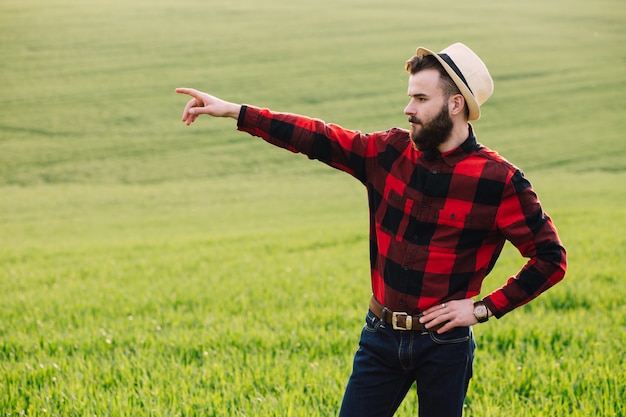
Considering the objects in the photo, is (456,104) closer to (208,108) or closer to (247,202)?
(208,108)

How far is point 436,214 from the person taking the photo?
9.23 ft

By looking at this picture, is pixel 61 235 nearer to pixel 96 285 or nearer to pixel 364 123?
pixel 96 285

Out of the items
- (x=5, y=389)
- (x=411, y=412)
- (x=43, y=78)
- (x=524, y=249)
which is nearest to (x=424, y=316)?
(x=524, y=249)

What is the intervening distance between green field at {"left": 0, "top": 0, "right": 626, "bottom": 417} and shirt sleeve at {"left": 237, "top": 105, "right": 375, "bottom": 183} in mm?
1575

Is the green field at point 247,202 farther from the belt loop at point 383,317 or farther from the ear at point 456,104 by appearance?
the ear at point 456,104

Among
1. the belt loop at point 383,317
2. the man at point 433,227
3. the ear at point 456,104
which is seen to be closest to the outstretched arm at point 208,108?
the man at point 433,227

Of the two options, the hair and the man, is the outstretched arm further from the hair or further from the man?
the hair

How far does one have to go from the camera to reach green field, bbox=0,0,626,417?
14.6ft

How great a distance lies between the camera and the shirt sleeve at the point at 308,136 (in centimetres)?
296

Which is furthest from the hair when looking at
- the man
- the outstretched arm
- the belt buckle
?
the belt buckle

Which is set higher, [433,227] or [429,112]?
[429,112]

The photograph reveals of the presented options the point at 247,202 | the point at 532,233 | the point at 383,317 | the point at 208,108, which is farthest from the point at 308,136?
the point at 247,202

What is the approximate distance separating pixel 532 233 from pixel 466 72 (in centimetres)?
69

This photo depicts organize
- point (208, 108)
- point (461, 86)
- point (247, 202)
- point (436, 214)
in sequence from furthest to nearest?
point (247, 202) → point (208, 108) → point (436, 214) → point (461, 86)
